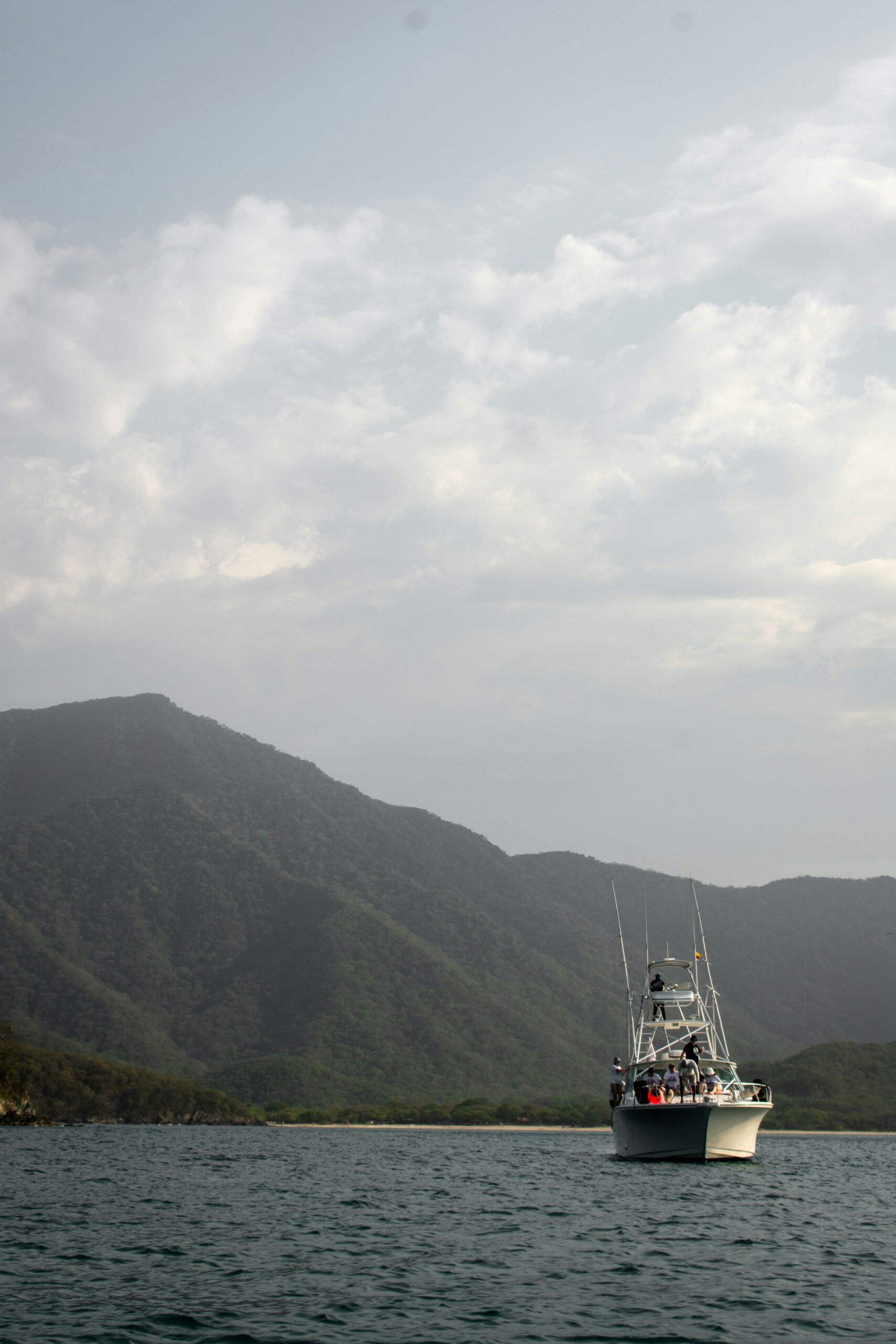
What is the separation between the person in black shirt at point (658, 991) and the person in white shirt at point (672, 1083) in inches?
284

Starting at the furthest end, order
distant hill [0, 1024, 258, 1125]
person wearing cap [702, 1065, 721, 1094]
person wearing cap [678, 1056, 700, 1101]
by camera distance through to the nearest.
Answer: distant hill [0, 1024, 258, 1125] < person wearing cap [702, 1065, 721, 1094] < person wearing cap [678, 1056, 700, 1101]

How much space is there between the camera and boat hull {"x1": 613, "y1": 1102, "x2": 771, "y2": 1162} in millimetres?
44375

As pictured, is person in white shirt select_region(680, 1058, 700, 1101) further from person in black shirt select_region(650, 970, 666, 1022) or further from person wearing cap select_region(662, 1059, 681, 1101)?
person in black shirt select_region(650, 970, 666, 1022)

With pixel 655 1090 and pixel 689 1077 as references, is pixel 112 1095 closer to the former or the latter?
pixel 655 1090

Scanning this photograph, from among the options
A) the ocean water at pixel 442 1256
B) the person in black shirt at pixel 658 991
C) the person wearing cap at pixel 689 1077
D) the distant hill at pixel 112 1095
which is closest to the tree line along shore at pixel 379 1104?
the distant hill at pixel 112 1095

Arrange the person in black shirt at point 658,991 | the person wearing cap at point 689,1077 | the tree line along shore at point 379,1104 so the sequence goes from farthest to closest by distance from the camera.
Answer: the tree line along shore at point 379,1104 → the person in black shirt at point 658,991 → the person wearing cap at point 689,1077

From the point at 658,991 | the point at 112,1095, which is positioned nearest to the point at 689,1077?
the point at 658,991

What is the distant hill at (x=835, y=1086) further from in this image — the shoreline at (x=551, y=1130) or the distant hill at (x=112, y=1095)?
the distant hill at (x=112, y=1095)

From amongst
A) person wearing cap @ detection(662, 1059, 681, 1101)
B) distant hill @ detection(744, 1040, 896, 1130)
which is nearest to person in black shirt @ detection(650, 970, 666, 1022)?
person wearing cap @ detection(662, 1059, 681, 1101)

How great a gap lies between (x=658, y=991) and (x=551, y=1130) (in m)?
105

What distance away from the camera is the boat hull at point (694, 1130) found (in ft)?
146

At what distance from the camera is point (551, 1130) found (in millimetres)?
151375

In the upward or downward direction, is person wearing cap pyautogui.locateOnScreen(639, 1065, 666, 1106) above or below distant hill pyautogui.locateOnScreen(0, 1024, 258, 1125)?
above

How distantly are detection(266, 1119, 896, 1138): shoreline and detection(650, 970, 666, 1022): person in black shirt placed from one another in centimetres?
8858
